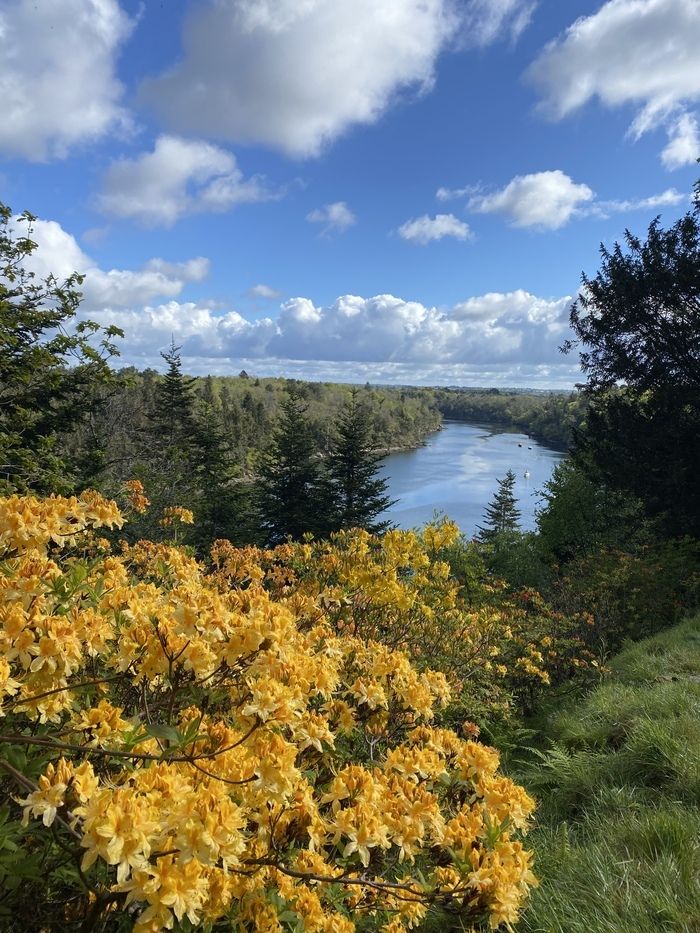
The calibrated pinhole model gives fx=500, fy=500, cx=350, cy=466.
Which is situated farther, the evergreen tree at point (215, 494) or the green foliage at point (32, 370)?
the evergreen tree at point (215, 494)

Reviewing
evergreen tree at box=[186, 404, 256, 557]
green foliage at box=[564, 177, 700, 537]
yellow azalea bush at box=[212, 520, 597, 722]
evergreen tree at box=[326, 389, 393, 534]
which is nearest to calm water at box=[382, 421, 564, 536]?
evergreen tree at box=[326, 389, 393, 534]

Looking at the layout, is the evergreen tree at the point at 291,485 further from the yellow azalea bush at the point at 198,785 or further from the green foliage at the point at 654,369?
the yellow azalea bush at the point at 198,785

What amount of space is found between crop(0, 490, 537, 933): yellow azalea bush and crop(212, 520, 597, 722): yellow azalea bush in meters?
1.24

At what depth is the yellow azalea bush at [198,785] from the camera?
45.9 inches

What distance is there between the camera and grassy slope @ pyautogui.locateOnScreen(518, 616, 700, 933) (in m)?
2.05

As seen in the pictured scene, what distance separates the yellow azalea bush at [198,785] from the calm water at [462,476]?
19.2 metres

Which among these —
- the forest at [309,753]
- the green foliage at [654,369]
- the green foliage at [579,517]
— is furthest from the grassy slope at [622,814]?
the green foliage at [579,517]

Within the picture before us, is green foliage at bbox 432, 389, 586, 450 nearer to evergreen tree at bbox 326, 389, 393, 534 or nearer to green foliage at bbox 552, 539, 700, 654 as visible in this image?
evergreen tree at bbox 326, 389, 393, 534

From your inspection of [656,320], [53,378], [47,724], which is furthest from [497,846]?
[656,320]

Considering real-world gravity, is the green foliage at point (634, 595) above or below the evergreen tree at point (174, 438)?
below

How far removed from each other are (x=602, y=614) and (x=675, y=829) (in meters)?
8.09

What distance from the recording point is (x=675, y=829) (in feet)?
8.02

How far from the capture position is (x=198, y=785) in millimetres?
1372

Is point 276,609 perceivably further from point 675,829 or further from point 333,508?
point 333,508
